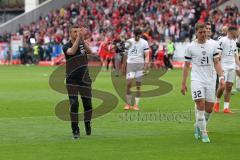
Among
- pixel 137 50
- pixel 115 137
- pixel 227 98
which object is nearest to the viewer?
pixel 115 137

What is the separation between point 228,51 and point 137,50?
8.60 ft

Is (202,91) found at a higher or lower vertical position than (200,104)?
higher

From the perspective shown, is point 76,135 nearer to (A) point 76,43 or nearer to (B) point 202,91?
(A) point 76,43

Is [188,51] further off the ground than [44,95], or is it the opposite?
[188,51]

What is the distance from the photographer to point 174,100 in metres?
22.4

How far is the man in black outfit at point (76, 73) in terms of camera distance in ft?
45.3

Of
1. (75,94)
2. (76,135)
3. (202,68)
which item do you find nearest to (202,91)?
(202,68)

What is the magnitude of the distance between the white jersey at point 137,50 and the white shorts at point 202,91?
269 inches

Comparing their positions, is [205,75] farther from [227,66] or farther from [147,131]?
[227,66]

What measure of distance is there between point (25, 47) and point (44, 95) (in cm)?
3311

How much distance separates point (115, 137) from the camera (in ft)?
45.8

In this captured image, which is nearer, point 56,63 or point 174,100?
point 174,100

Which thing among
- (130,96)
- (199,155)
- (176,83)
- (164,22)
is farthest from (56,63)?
(199,155)

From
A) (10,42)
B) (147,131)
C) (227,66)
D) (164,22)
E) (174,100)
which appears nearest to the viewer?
(147,131)
